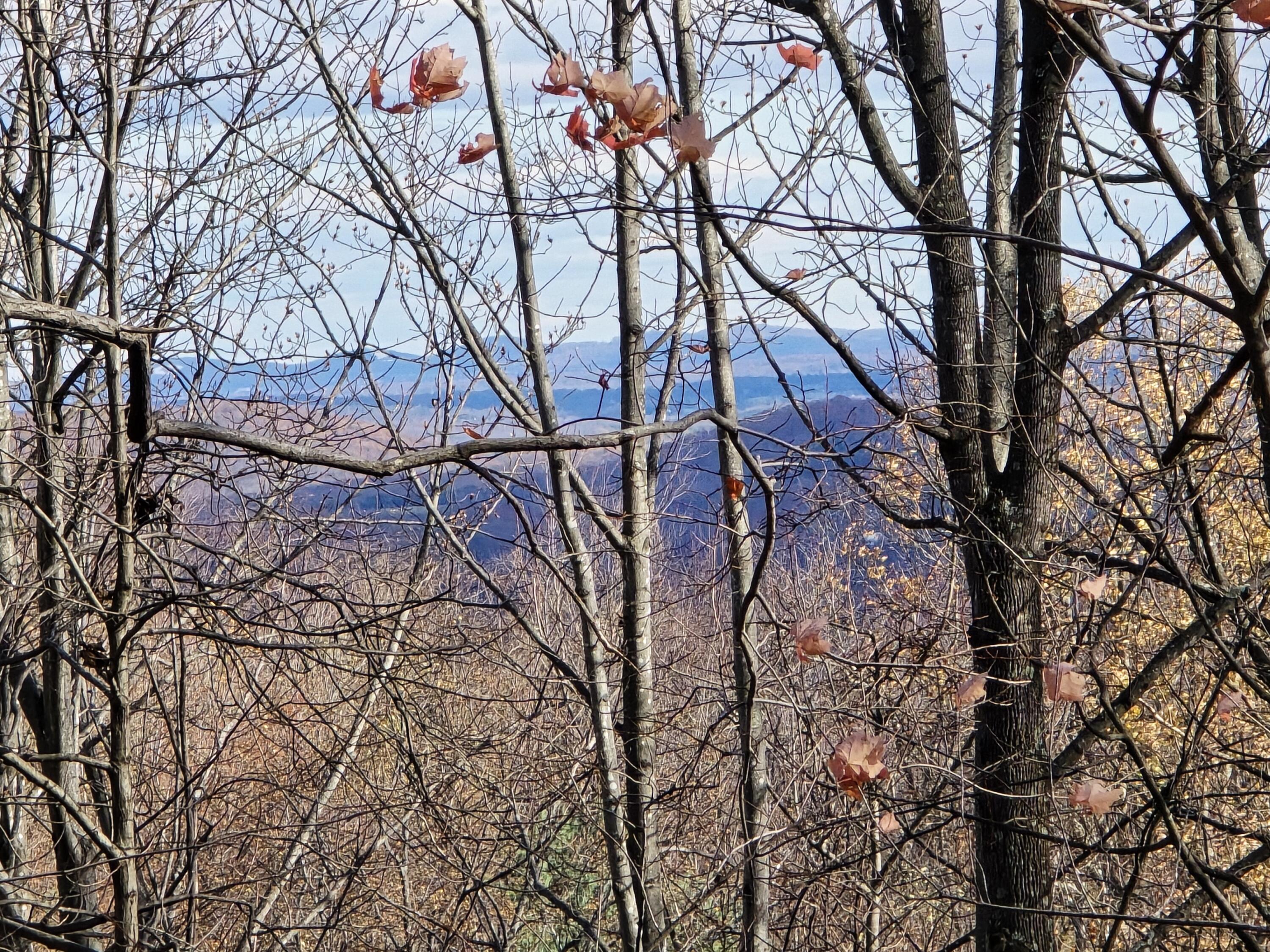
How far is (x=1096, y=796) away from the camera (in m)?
3.39

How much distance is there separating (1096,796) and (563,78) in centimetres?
262

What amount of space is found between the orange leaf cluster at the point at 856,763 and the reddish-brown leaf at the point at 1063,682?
75 cm

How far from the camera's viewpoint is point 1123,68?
2822mm

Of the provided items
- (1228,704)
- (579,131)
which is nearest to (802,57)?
(579,131)

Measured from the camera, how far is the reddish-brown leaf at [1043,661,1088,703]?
3.48 m

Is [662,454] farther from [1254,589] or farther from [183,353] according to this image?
[1254,589]

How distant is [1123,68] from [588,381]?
318cm

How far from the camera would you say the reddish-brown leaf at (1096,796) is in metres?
3.39

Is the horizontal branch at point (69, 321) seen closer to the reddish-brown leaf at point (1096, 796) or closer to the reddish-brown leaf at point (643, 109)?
the reddish-brown leaf at point (643, 109)

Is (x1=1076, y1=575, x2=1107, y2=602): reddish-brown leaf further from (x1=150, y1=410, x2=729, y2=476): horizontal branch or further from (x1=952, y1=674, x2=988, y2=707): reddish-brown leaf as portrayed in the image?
(x1=150, y1=410, x2=729, y2=476): horizontal branch

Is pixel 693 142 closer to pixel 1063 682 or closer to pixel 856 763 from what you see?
pixel 856 763

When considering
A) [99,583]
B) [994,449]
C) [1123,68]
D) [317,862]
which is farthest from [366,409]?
[1123,68]

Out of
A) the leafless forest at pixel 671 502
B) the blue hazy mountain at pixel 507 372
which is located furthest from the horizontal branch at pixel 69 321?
the blue hazy mountain at pixel 507 372

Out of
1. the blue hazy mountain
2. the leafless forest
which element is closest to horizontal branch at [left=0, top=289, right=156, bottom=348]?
the leafless forest
